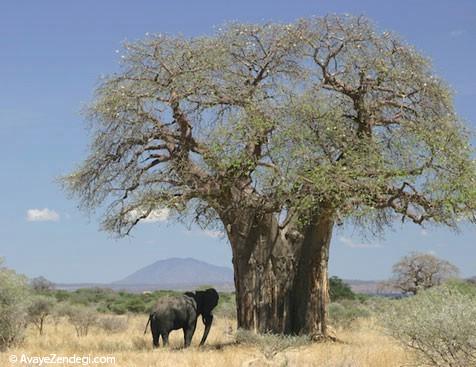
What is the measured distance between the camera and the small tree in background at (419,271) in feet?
164

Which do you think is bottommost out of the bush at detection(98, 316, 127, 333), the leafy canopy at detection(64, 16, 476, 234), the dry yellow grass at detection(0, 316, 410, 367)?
the dry yellow grass at detection(0, 316, 410, 367)

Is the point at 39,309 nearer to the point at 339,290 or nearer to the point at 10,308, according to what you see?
the point at 10,308

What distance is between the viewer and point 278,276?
17.1 m

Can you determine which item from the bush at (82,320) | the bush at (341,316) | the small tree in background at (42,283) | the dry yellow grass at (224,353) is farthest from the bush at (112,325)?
the small tree in background at (42,283)

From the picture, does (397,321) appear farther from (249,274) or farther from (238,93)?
(238,93)

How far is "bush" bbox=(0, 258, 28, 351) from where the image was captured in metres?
16.4

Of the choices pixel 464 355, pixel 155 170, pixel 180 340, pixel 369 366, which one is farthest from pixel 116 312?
pixel 464 355

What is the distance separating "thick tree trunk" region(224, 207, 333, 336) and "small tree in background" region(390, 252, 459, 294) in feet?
112

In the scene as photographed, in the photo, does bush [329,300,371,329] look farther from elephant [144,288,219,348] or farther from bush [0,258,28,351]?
bush [0,258,28,351]

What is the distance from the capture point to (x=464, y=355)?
10.2 meters

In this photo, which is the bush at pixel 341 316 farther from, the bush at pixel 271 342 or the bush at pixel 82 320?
the bush at pixel 271 342

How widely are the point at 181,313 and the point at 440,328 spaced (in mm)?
8564

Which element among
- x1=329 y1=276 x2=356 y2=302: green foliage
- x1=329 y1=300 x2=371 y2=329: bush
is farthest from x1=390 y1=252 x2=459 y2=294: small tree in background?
x1=329 y1=300 x2=371 y2=329: bush

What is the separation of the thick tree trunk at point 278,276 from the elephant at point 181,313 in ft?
3.41
